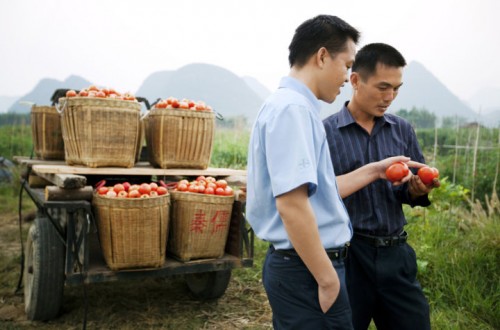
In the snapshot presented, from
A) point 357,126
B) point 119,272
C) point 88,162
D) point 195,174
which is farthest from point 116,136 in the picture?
point 357,126

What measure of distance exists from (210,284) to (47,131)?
223 cm

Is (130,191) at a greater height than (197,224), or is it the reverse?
(130,191)

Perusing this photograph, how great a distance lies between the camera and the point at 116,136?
388cm

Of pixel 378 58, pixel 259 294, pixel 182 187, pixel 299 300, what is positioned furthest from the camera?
pixel 259 294

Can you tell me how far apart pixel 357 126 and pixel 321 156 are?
0.85 meters

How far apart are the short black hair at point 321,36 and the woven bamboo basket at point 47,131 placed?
3.60 metres

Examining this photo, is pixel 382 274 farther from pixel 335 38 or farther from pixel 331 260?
pixel 335 38

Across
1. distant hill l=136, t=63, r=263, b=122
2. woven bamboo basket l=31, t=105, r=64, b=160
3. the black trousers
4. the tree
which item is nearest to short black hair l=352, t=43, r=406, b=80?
the black trousers

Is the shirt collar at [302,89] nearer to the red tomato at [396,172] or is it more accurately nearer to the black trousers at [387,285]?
the red tomato at [396,172]

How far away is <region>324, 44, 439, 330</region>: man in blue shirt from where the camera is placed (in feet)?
7.52

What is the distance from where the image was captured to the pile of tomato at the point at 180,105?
4.19 meters

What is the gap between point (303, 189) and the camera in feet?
5.06

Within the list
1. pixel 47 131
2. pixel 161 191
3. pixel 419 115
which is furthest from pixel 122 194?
pixel 419 115

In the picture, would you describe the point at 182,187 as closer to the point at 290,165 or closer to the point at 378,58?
the point at 378,58
